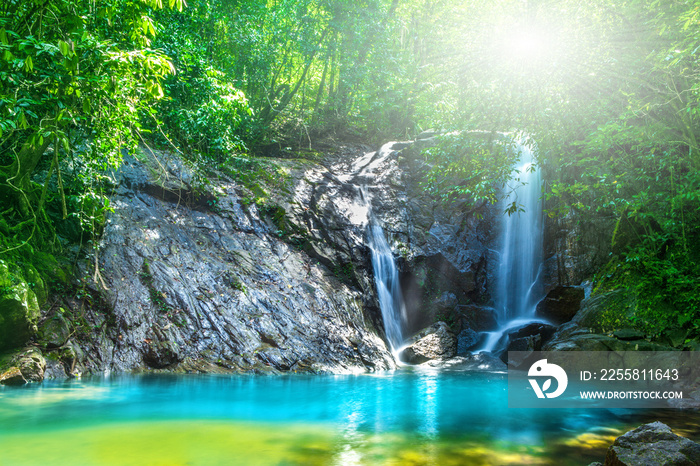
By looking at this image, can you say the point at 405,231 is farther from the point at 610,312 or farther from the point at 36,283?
the point at 36,283

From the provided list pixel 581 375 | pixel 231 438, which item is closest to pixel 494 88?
pixel 581 375

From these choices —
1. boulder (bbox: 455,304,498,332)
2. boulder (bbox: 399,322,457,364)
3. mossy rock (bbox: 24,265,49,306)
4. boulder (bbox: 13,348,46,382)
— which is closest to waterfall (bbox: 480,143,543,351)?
boulder (bbox: 455,304,498,332)

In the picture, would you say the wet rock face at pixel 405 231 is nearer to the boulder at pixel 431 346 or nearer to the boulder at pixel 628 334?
the boulder at pixel 431 346

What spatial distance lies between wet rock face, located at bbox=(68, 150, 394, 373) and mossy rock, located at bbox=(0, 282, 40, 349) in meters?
0.96

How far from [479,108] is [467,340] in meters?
7.57

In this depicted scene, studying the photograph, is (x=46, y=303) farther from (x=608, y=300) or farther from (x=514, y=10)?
(x=608, y=300)

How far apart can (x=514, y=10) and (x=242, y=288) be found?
9168 mm

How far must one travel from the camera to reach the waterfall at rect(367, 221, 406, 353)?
41.1ft

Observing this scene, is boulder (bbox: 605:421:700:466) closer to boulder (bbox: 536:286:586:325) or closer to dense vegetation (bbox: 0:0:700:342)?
dense vegetation (bbox: 0:0:700:342)

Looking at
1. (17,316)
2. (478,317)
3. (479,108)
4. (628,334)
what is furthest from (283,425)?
(478,317)

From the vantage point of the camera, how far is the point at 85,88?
6.01m

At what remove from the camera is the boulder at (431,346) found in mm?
11289

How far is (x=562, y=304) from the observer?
12.3 m

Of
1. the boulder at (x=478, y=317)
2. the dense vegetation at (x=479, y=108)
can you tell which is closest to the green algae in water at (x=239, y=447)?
the dense vegetation at (x=479, y=108)
